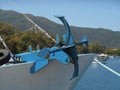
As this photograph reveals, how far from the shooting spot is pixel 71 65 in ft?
50.6

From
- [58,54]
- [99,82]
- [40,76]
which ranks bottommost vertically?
[99,82]

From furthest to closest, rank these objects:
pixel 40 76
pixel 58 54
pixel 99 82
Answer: pixel 99 82
pixel 40 76
pixel 58 54

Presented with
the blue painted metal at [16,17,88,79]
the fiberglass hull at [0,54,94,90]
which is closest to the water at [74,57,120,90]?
the fiberglass hull at [0,54,94,90]

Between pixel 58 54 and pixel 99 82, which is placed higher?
pixel 58 54

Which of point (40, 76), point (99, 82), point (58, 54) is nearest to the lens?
point (58, 54)

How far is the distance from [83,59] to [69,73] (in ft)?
4.30

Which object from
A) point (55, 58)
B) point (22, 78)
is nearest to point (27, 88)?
point (22, 78)

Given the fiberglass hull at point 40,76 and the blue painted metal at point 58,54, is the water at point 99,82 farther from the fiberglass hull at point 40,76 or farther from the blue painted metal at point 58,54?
the blue painted metal at point 58,54

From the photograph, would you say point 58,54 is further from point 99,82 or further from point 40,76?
point 99,82

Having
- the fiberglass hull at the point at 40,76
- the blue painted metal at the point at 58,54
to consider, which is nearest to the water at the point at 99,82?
the fiberglass hull at the point at 40,76

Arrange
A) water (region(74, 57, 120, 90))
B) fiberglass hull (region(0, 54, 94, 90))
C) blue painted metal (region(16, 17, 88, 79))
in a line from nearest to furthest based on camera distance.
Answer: fiberglass hull (region(0, 54, 94, 90)) < blue painted metal (region(16, 17, 88, 79)) < water (region(74, 57, 120, 90))

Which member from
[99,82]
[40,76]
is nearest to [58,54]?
[40,76]

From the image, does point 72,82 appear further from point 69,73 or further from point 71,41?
point 71,41

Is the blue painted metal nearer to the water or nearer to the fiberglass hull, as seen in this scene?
the fiberglass hull
